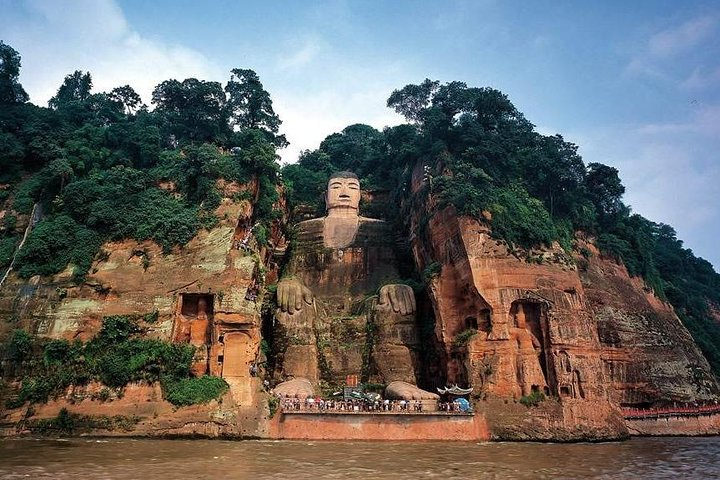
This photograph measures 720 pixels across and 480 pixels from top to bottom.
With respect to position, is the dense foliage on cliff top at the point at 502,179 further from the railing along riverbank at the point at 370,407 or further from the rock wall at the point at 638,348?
the railing along riverbank at the point at 370,407

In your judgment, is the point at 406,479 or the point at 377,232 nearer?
the point at 406,479

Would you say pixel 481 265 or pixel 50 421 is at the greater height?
pixel 481 265

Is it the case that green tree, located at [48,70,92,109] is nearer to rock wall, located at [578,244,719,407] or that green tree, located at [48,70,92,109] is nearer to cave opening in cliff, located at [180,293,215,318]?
cave opening in cliff, located at [180,293,215,318]

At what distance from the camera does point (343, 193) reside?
38875 mm

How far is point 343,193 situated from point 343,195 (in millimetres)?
145

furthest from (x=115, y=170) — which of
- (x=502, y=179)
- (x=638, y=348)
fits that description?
(x=638, y=348)

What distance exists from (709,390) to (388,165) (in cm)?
2610

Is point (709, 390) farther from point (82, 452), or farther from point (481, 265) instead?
point (82, 452)

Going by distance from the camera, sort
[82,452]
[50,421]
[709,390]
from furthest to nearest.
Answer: [709,390]
[50,421]
[82,452]

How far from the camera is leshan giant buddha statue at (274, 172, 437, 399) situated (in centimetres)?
2858

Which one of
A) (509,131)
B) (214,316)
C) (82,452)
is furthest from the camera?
(509,131)

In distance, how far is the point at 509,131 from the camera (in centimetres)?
3531

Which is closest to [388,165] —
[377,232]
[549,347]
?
[377,232]

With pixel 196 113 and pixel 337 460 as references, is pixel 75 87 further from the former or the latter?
pixel 337 460
